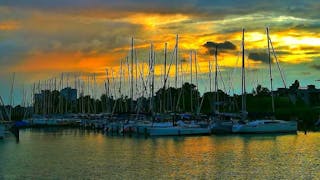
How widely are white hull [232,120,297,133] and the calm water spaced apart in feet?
40.0

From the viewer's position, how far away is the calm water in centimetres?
4119

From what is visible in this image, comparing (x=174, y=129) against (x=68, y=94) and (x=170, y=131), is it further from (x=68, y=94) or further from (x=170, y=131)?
(x=68, y=94)


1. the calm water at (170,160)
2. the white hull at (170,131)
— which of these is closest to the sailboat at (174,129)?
the white hull at (170,131)

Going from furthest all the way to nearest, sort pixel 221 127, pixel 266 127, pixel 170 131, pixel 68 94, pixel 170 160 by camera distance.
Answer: pixel 68 94 < pixel 221 127 < pixel 266 127 < pixel 170 131 < pixel 170 160

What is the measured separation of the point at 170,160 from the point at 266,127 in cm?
3912

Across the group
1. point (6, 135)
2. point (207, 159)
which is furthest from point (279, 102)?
point (207, 159)

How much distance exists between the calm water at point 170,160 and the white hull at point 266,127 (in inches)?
480

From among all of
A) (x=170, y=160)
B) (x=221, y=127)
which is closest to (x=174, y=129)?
(x=221, y=127)

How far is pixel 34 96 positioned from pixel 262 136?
91.8m

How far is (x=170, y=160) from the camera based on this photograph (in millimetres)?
50750

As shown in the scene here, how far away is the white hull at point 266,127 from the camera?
86500 mm

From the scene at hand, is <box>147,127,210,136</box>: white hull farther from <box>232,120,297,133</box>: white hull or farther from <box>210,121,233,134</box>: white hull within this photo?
<box>232,120,297,133</box>: white hull

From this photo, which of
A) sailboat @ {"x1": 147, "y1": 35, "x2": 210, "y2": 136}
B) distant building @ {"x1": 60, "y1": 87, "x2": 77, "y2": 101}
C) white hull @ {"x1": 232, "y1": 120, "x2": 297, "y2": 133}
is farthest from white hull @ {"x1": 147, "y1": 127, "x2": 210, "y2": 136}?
distant building @ {"x1": 60, "y1": 87, "x2": 77, "y2": 101}

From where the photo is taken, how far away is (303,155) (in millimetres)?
54188
